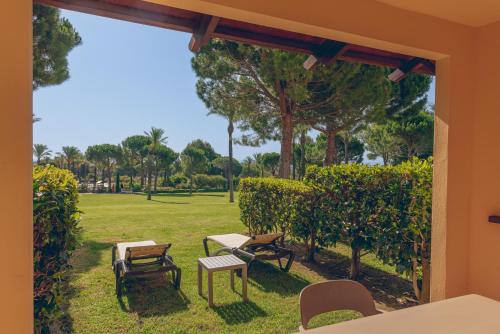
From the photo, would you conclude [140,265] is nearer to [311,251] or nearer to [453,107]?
[311,251]

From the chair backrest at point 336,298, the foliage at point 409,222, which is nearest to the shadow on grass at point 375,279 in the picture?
the foliage at point 409,222

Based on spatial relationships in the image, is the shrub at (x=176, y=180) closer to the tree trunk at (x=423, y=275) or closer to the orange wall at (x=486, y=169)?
the tree trunk at (x=423, y=275)

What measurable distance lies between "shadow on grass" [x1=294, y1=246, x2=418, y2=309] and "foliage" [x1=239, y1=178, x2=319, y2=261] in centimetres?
40

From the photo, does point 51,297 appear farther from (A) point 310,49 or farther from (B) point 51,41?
(B) point 51,41

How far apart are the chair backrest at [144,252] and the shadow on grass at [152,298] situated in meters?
0.45

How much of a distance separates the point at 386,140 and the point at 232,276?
30559mm

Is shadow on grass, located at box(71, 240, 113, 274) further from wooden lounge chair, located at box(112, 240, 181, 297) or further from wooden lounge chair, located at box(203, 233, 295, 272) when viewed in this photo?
wooden lounge chair, located at box(203, 233, 295, 272)

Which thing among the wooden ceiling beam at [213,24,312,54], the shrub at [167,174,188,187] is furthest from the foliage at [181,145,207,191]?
the wooden ceiling beam at [213,24,312,54]

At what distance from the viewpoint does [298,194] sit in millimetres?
5715

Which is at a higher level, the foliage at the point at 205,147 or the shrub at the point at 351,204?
the foliage at the point at 205,147

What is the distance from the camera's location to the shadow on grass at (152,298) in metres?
3.75

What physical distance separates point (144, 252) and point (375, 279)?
11.7 feet

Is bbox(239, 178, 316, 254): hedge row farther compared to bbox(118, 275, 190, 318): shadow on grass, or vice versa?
bbox(239, 178, 316, 254): hedge row

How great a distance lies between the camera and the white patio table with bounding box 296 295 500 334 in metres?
1.42
